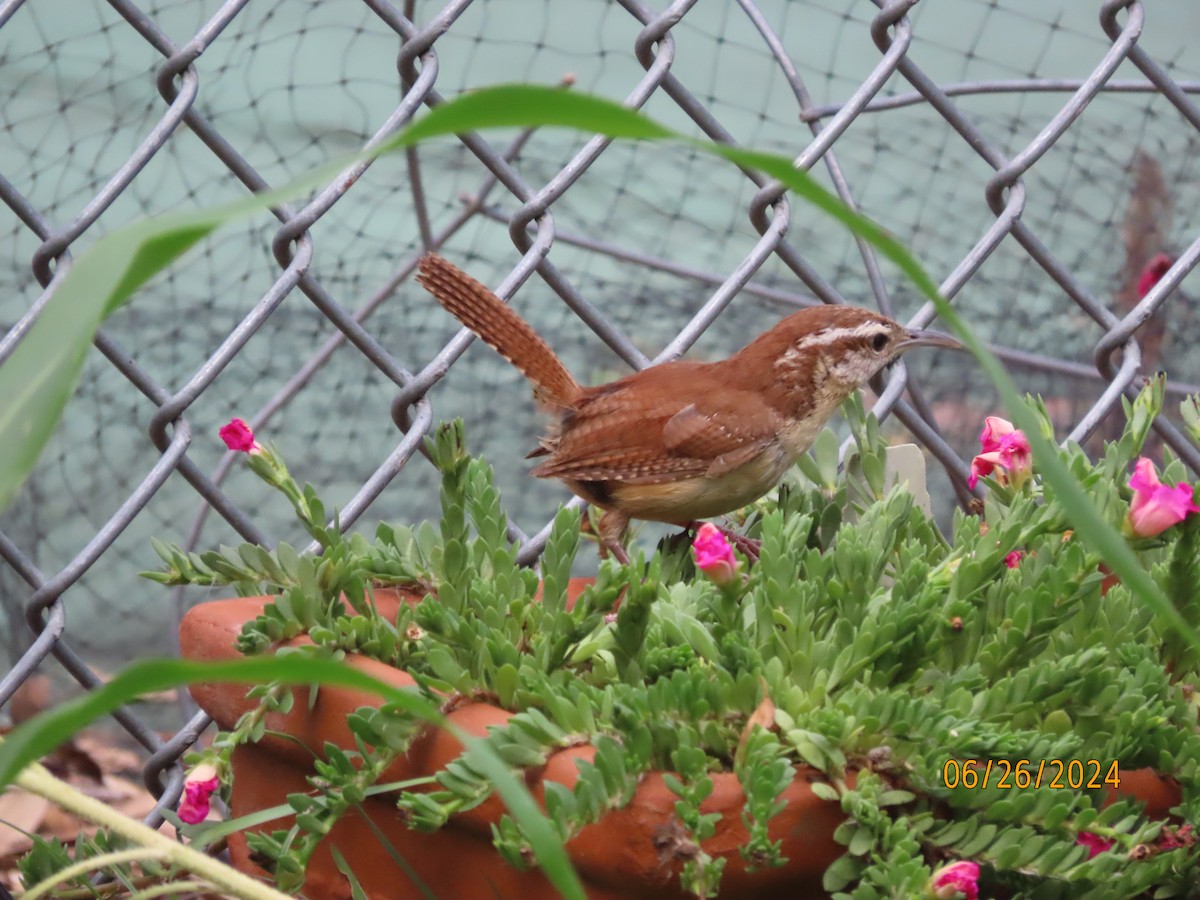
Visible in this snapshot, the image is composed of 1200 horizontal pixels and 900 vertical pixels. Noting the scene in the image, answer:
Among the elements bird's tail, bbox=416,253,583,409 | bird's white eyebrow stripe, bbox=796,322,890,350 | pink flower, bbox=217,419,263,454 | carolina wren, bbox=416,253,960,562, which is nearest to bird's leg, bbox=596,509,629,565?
carolina wren, bbox=416,253,960,562

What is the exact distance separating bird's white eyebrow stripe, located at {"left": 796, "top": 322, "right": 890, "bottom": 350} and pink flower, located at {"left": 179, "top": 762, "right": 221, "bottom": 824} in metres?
1.17

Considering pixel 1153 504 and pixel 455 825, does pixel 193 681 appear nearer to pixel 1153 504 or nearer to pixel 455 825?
pixel 455 825

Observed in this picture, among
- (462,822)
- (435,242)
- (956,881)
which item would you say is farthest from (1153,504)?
(435,242)

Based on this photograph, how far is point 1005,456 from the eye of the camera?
67.9 inches

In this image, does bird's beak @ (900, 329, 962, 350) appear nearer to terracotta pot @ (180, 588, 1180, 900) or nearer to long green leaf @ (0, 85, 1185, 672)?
terracotta pot @ (180, 588, 1180, 900)

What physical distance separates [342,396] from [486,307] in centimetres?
124

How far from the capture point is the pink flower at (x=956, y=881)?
111cm

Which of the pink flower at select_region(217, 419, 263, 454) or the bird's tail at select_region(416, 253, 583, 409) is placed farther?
the bird's tail at select_region(416, 253, 583, 409)

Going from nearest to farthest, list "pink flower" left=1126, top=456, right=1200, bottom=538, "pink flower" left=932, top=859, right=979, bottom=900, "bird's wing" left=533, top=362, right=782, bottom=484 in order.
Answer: "pink flower" left=932, top=859, right=979, bottom=900 → "pink flower" left=1126, top=456, right=1200, bottom=538 → "bird's wing" left=533, top=362, right=782, bottom=484

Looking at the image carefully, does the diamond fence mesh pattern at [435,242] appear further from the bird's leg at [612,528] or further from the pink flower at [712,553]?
the pink flower at [712,553]

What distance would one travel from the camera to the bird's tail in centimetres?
207

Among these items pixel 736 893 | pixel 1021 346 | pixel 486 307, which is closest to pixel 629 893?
pixel 736 893

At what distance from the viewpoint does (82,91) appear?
3068 mm
